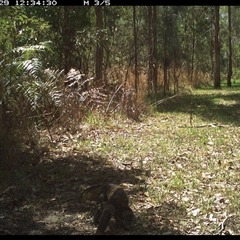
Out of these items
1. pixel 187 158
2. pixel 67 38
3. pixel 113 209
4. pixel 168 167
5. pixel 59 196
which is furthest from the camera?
pixel 67 38

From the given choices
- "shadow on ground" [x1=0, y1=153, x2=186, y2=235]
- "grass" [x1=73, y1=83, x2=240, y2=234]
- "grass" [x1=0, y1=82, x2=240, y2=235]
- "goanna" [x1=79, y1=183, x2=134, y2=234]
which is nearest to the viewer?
"goanna" [x1=79, y1=183, x2=134, y2=234]

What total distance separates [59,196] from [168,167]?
66.6 inches

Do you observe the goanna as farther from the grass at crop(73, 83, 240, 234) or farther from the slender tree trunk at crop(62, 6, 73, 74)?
the slender tree trunk at crop(62, 6, 73, 74)

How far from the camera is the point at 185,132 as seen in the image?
779cm

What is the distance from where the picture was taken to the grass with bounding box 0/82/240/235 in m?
3.79

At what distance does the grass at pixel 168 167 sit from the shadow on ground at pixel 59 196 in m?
0.02

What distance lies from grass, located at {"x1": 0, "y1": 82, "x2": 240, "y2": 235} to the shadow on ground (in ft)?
0.06

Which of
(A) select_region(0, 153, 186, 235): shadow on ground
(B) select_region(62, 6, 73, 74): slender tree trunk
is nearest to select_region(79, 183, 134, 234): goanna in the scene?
(A) select_region(0, 153, 186, 235): shadow on ground

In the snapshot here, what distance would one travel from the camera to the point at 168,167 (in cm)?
544

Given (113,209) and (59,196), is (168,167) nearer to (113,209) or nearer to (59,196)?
(59,196)

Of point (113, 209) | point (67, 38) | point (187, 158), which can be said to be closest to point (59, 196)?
point (113, 209)

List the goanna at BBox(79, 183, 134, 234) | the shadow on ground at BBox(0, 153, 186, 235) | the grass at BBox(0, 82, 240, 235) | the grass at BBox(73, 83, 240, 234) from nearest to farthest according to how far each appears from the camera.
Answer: the goanna at BBox(79, 183, 134, 234), the shadow on ground at BBox(0, 153, 186, 235), the grass at BBox(0, 82, 240, 235), the grass at BBox(73, 83, 240, 234)

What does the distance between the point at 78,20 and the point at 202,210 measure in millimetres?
7349

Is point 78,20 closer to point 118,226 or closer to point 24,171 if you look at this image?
point 24,171
